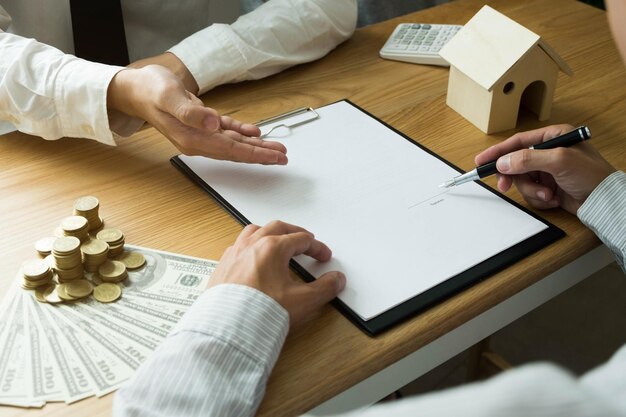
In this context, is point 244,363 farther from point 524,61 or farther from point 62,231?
point 524,61

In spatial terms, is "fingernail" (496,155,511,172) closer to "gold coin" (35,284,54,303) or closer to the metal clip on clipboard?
the metal clip on clipboard

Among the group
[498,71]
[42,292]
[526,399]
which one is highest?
[526,399]

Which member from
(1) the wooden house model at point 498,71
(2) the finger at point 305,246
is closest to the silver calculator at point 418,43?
(1) the wooden house model at point 498,71

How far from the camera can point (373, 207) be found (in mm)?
935

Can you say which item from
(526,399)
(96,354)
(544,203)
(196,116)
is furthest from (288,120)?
(526,399)

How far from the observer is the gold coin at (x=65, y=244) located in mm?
810

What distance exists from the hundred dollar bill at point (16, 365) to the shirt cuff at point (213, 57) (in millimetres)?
552

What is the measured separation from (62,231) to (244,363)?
0.32 m

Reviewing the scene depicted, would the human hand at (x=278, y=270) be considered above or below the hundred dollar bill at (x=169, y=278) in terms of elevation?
above

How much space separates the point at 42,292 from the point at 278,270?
27 centimetres

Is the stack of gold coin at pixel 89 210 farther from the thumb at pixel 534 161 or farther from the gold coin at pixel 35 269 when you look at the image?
the thumb at pixel 534 161

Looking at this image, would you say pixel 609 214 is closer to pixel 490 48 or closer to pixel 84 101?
pixel 490 48

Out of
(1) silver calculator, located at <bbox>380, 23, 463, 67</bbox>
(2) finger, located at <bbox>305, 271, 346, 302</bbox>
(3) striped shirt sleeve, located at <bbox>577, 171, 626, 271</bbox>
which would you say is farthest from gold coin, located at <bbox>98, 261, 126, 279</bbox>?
(1) silver calculator, located at <bbox>380, 23, 463, 67</bbox>

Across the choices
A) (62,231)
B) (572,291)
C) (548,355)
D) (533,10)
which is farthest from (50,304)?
(572,291)
